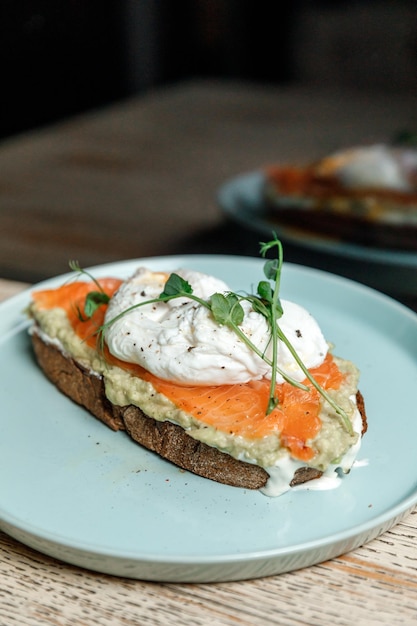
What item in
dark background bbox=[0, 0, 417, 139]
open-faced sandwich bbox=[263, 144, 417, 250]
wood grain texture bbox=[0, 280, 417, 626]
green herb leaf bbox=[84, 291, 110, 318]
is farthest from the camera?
dark background bbox=[0, 0, 417, 139]

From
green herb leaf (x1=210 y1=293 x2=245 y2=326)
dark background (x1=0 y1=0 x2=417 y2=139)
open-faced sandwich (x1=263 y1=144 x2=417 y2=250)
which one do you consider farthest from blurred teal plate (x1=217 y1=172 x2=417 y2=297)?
dark background (x1=0 y1=0 x2=417 y2=139)

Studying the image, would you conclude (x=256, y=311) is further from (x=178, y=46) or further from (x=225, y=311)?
(x=178, y=46)

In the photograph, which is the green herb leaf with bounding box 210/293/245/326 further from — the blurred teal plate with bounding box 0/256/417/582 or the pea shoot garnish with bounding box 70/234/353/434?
the blurred teal plate with bounding box 0/256/417/582

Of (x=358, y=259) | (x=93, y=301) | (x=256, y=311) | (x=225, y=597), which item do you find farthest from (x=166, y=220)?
(x=225, y=597)

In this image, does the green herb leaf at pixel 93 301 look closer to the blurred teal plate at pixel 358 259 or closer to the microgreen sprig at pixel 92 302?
the microgreen sprig at pixel 92 302

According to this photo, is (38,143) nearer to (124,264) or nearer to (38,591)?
(124,264)

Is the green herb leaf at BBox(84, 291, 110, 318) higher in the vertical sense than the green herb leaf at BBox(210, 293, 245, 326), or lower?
lower

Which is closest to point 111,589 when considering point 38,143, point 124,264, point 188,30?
point 124,264

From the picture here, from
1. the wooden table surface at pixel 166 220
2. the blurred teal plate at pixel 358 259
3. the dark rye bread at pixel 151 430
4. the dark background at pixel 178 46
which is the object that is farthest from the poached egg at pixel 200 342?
the dark background at pixel 178 46
